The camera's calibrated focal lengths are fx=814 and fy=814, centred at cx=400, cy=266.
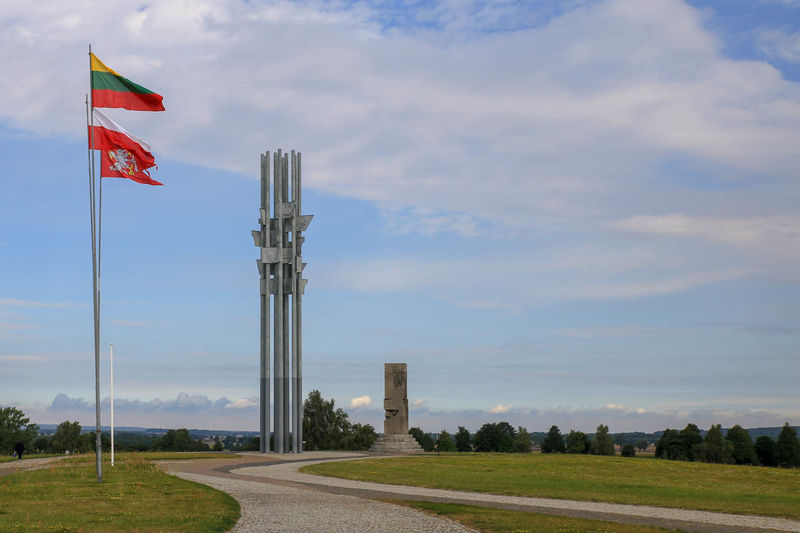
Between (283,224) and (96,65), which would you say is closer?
(96,65)

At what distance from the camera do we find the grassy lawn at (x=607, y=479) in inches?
818

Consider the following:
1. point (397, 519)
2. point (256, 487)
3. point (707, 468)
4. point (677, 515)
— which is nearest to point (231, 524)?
point (397, 519)

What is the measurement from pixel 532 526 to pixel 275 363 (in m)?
28.6

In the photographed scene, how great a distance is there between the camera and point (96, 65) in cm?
2477

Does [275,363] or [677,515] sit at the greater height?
[275,363]

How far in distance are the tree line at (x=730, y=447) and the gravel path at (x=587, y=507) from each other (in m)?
45.5

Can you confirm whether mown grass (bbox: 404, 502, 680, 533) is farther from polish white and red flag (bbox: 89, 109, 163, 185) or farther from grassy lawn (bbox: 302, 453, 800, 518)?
polish white and red flag (bbox: 89, 109, 163, 185)

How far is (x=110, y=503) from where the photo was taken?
18.2 meters

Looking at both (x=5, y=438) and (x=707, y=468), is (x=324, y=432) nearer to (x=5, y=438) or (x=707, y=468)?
(x=5, y=438)

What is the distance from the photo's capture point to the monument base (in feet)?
144

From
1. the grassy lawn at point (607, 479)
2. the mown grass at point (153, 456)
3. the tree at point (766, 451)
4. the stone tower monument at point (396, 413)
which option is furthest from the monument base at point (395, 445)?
the tree at point (766, 451)

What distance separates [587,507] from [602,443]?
170 feet

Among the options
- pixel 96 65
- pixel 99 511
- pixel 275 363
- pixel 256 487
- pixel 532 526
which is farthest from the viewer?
pixel 275 363

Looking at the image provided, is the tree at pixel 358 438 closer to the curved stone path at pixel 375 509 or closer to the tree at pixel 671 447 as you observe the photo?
the tree at pixel 671 447
